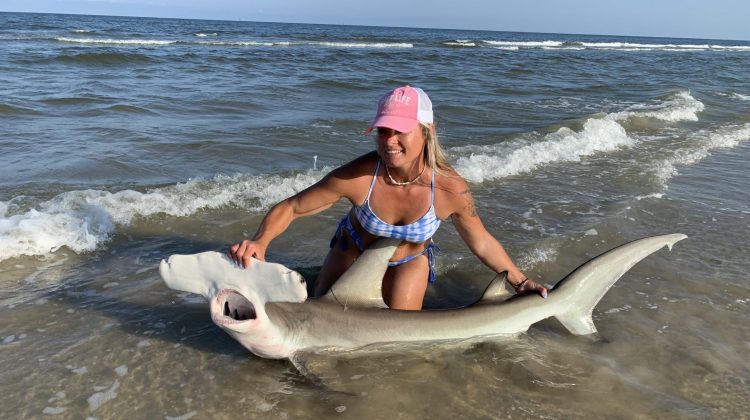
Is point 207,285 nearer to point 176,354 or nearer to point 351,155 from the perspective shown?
point 176,354

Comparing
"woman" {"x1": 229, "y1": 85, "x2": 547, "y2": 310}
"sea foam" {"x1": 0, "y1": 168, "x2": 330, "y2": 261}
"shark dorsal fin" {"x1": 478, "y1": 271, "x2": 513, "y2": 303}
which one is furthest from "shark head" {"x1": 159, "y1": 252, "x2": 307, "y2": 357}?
"sea foam" {"x1": 0, "y1": 168, "x2": 330, "y2": 261}

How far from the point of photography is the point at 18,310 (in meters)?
3.74

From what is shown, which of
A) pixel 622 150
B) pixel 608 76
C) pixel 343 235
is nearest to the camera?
pixel 343 235

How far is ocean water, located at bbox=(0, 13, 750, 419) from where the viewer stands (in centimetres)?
307

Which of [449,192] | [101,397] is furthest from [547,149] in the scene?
[101,397]

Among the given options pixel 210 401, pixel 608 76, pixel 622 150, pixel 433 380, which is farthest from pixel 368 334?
pixel 608 76

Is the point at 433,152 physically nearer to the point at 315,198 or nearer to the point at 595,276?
the point at 315,198

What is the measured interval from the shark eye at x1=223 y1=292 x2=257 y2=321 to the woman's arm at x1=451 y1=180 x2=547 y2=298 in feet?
4.34

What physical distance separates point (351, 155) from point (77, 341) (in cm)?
532

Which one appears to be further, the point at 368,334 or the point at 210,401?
the point at 368,334

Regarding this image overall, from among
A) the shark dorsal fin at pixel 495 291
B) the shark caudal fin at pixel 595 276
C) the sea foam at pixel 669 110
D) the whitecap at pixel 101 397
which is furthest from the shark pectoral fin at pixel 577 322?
the sea foam at pixel 669 110

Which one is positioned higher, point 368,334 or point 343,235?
point 343,235

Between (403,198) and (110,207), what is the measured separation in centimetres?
326

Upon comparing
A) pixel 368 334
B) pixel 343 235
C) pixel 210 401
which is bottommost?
pixel 210 401
